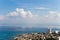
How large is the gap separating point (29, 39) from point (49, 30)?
Result: 2.08m

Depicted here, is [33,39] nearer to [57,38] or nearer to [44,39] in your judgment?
[44,39]

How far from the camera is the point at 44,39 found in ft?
18.5

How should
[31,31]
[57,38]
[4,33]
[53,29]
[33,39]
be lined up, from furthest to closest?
[4,33]
[31,31]
[53,29]
[33,39]
[57,38]

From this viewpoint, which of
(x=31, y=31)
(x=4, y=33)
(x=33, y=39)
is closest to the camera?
(x=33, y=39)

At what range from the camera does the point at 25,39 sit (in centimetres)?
624

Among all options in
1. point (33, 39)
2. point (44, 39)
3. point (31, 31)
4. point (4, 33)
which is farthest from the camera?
point (4, 33)

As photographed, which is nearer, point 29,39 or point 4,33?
point 29,39

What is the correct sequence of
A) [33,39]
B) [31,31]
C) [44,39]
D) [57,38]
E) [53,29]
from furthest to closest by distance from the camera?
[31,31], [53,29], [33,39], [44,39], [57,38]

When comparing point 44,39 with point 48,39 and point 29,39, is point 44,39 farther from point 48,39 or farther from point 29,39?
point 29,39

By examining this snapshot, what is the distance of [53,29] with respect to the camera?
7.88 m

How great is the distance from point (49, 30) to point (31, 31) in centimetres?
115

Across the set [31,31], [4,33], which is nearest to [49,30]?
[31,31]

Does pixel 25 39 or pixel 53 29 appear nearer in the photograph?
pixel 25 39

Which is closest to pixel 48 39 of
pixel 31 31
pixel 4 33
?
pixel 31 31
